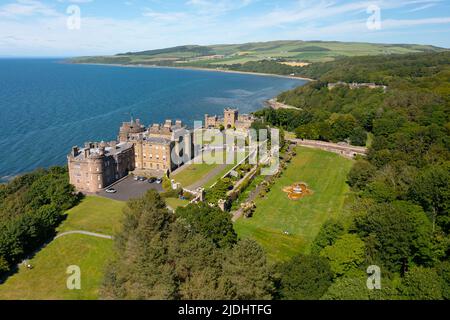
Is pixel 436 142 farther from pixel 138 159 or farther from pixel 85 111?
pixel 85 111

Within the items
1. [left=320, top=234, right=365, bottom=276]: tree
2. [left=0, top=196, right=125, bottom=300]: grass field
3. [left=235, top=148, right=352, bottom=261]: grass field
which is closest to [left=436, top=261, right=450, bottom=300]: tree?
[left=320, top=234, right=365, bottom=276]: tree

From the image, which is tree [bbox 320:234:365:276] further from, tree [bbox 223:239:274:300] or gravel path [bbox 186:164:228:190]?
gravel path [bbox 186:164:228:190]

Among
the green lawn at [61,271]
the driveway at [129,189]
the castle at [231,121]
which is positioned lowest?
the green lawn at [61,271]

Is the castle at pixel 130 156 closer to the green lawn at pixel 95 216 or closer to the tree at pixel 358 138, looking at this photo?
the green lawn at pixel 95 216

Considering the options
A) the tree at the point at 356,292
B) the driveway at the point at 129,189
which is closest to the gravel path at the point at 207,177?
the driveway at the point at 129,189

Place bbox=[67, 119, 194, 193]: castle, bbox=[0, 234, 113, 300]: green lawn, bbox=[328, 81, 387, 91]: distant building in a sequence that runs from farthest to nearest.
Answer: bbox=[328, 81, 387, 91]: distant building, bbox=[67, 119, 194, 193]: castle, bbox=[0, 234, 113, 300]: green lawn
